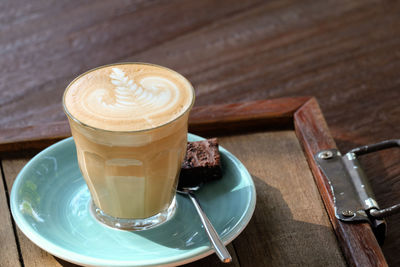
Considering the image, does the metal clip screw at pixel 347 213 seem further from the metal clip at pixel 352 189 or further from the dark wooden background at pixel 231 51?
the dark wooden background at pixel 231 51

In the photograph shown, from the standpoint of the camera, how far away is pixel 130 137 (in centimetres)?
69

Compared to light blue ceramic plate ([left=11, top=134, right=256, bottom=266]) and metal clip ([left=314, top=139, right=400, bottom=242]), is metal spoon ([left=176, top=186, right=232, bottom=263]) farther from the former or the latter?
metal clip ([left=314, top=139, right=400, bottom=242])

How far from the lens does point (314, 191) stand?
863 millimetres

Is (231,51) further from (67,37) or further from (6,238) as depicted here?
(6,238)

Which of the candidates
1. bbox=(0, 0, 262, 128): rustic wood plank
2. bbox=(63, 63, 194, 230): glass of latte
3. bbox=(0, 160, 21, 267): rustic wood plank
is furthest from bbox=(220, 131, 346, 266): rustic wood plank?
bbox=(0, 0, 262, 128): rustic wood plank

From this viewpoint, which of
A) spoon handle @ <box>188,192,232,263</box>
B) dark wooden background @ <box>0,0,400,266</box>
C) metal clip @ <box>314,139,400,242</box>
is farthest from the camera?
dark wooden background @ <box>0,0,400,266</box>

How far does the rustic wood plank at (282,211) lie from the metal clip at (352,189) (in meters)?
0.03

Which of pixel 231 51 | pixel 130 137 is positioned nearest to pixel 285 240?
pixel 130 137

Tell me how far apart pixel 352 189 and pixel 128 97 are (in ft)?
1.16

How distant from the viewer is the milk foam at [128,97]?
2.32ft

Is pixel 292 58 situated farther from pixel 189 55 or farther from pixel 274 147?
pixel 274 147

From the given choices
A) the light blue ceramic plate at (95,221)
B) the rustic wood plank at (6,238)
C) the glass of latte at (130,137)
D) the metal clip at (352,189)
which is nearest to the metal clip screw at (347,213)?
the metal clip at (352,189)

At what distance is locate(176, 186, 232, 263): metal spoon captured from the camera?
68cm

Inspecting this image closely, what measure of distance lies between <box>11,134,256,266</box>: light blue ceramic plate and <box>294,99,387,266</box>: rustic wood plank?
0.12m
